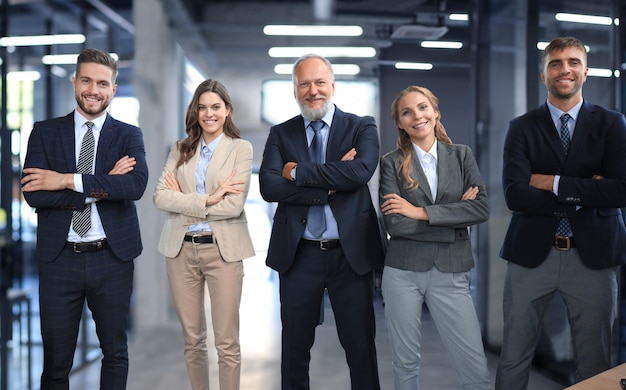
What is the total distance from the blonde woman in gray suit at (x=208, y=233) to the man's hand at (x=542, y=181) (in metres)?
1.44

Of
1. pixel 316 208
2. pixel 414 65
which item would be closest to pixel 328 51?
pixel 414 65

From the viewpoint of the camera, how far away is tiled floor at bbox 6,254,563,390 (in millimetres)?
4035

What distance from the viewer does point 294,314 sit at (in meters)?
2.93

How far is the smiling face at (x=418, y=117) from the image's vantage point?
114 inches

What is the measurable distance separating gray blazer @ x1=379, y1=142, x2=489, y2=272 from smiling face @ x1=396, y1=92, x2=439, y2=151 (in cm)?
8

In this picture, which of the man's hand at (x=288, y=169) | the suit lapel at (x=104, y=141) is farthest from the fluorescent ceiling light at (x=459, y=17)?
the suit lapel at (x=104, y=141)

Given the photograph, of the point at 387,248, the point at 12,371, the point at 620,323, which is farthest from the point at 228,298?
the point at 12,371

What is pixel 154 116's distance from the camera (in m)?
4.52

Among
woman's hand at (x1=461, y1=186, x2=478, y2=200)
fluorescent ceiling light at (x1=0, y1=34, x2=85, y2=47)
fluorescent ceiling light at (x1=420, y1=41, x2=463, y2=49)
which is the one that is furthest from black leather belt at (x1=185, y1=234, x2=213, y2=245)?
fluorescent ceiling light at (x1=0, y1=34, x2=85, y2=47)

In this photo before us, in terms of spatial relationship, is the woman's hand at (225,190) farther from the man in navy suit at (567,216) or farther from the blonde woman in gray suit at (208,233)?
the man in navy suit at (567,216)

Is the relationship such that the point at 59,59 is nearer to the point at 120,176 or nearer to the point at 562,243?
the point at 120,176

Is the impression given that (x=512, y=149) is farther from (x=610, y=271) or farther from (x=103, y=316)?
(x=103, y=316)

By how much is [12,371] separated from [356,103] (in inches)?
133

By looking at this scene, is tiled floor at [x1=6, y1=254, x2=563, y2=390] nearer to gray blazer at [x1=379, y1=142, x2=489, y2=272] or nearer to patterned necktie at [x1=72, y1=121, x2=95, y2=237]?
gray blazer at [x1=379, y1=142, x2=489, y2=272]
